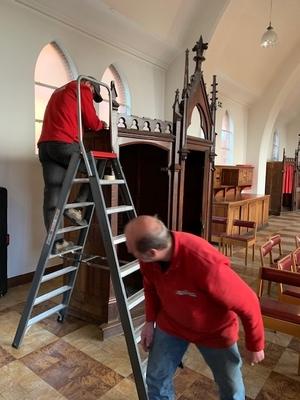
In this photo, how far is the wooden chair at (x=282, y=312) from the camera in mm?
2455

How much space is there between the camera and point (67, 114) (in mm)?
2613

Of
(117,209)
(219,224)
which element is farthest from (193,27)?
(117,209)

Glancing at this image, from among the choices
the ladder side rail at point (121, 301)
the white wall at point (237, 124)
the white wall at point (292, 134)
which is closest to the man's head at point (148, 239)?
the ladder side rail at point (121, 301)

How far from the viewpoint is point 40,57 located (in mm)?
4199

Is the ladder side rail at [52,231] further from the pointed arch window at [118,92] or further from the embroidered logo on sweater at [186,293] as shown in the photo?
the pointed arch window at [118,92]

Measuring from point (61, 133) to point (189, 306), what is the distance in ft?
6.08

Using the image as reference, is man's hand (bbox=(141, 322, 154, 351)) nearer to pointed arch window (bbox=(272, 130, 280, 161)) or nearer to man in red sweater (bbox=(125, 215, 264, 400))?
man in red sweater (bbox=(125, 215, 264, 400))

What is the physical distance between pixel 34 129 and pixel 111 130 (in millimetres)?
1842

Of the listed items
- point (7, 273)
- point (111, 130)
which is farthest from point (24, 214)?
point (111, 130)

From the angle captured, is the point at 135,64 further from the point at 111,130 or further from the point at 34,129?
the point at 111,130

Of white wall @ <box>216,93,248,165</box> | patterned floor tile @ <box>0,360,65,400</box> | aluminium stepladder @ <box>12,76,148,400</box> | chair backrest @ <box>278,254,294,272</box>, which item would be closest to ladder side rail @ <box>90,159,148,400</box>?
aluminium stepladder @ <box>12,76,148,400</box>

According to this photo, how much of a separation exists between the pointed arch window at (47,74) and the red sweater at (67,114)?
165 centimetres

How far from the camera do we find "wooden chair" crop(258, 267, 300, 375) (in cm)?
246

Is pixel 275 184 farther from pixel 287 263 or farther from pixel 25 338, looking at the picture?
pixel 25 338
